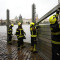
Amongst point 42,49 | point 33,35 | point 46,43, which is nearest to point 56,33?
point 46,43

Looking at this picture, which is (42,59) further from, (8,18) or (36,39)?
(8,18)

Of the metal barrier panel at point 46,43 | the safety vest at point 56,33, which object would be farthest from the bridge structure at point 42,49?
the safety vest at point 56,33

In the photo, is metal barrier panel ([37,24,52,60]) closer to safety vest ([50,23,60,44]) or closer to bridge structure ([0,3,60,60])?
bridge structure ([0,3,60,60])

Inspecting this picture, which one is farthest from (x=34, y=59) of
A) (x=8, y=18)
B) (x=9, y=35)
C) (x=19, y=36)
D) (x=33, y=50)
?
(x=8, y=18)

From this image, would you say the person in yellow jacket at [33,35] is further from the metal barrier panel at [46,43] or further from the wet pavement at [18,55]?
the metal barrier panel at [46,43]

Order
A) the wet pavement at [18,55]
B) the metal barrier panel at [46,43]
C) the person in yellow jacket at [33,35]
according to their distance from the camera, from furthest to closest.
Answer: the person in yellow jacket at [33,35]
the wet pavement at [18,55]
the metal barrier panel at [46,43]

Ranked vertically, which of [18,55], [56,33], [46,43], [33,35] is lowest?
[18,55]

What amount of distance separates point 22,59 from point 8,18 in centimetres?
494

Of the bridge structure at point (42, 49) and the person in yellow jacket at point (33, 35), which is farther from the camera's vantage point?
the person in yellow jacket at point (33, 35)

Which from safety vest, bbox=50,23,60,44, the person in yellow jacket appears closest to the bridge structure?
the person in yellow jacket

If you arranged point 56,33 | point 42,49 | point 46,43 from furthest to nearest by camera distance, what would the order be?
point 42,49
point 46,43
point 56,33

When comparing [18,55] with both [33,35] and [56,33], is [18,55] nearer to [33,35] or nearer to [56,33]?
[33,35]

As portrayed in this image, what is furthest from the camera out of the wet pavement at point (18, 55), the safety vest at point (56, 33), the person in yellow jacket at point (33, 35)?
the person in yellow jacket at point (33, 35)

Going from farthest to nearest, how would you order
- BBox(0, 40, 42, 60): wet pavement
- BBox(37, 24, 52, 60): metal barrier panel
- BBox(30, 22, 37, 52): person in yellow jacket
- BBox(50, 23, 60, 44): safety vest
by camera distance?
1. BBox(30, 22, 37, 52): person in yellow jacket
2. BBox(0, 40, 42, 60): wet pavement
3. BBox(37, 24, 52, 60): metal barrier panel
4. BBox(50, 23, 60, 44): safety vest
